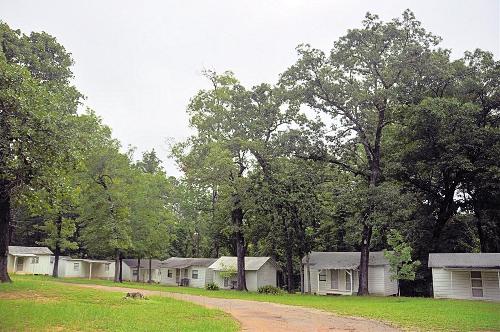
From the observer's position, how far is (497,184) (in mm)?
30938

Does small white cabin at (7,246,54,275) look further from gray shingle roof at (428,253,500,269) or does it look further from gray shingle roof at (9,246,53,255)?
gray shingle roof at (428,253,500,269)

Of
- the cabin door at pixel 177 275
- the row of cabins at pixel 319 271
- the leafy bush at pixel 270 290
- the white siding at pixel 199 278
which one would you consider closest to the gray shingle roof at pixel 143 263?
the row of cabins at pixel 319 271

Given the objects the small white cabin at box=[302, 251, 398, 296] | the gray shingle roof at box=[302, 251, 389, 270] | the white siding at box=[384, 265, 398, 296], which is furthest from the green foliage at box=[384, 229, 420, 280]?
the white siding at box=[384, 265, 398, 296]

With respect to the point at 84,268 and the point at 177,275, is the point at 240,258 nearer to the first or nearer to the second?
the point at 177,275

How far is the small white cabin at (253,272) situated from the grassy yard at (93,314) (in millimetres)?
22882

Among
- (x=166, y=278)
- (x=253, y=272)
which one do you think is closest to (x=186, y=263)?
(x=166, y=278)

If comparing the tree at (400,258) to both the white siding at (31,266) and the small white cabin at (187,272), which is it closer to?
the small white cabin at (187,272)

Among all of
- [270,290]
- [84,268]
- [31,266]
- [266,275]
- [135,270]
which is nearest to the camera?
[270,290]

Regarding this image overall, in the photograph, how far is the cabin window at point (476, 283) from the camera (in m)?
30.7

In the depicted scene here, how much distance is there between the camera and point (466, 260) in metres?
30.9

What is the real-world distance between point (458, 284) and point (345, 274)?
9.63 m

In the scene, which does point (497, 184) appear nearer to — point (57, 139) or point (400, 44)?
point (400, 44)

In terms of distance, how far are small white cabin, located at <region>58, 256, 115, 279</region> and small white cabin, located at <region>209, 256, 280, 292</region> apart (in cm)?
1980

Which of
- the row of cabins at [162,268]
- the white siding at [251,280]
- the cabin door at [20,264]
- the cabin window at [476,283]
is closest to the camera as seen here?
the cabin window at [476,283]
